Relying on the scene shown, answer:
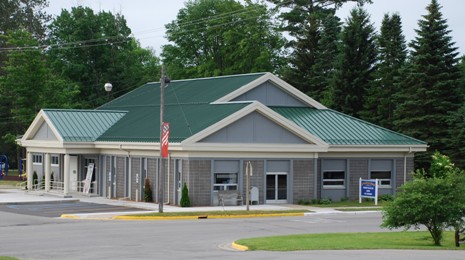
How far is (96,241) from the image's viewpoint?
2948 cm

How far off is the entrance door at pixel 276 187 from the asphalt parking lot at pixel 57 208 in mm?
7577

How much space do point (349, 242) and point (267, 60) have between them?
60833 mm

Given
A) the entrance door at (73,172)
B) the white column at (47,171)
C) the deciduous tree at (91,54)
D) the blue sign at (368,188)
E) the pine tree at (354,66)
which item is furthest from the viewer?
the deciduous tree at (91,54)

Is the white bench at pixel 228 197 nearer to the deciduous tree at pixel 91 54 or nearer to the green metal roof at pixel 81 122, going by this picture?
the green metal roof at pixel 81 122

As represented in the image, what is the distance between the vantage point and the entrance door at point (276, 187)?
158ft

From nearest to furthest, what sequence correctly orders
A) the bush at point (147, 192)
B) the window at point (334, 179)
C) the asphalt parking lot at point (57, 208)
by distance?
the asphalt parking lot at point (57, 208), the bush at point (147, 192), the window at point (334, 179)

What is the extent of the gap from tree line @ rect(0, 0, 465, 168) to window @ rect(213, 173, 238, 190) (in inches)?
744

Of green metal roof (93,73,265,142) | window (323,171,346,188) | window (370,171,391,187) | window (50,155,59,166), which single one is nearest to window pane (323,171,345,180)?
window (323,171,346,188)

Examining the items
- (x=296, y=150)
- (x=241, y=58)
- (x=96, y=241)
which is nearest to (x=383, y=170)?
(x=296, y=150)

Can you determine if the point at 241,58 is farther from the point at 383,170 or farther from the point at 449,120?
the point at 383,170

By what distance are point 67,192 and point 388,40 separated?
28.3 meters

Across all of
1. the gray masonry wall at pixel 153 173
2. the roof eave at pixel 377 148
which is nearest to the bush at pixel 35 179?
the gray masonry wall at pixel 153 173

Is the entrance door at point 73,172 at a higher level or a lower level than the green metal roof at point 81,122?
lower

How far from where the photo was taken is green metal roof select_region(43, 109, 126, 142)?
53219mm
